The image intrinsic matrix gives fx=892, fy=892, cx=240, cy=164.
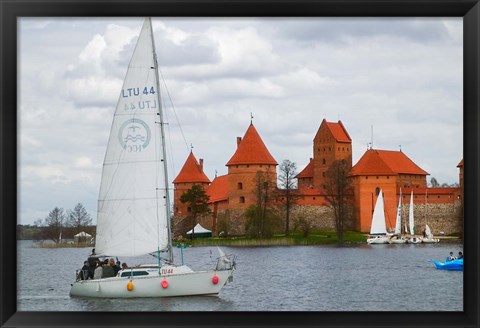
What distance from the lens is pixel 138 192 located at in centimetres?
1334

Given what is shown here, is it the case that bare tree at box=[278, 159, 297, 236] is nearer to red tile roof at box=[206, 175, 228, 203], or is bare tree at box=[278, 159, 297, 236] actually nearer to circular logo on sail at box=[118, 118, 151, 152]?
red tile roof at box=[206, 175, 228, 203]

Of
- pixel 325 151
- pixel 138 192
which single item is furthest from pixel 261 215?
pixel 138 192

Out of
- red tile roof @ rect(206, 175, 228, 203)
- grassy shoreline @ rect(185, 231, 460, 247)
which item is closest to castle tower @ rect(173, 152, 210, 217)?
red tile roof @ rect(206, 175, 228, 203)

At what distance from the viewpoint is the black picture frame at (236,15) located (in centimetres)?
399

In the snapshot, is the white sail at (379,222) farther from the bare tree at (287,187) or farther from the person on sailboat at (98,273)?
the person on sailboat at (98,273)

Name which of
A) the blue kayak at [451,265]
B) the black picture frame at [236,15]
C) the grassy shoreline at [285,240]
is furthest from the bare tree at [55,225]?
the black picture frame at [236,15]

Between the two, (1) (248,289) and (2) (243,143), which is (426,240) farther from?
(1) (248,289)

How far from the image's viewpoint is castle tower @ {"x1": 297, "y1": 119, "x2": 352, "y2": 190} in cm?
5894

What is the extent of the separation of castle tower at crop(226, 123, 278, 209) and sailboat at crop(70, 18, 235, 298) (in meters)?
40.6

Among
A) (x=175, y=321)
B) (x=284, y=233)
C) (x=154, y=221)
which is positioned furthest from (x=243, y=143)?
(x=175, y=321)

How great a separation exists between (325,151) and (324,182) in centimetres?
280

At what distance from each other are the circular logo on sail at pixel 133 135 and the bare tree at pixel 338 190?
3559cm

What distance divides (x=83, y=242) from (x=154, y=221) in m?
31.3
